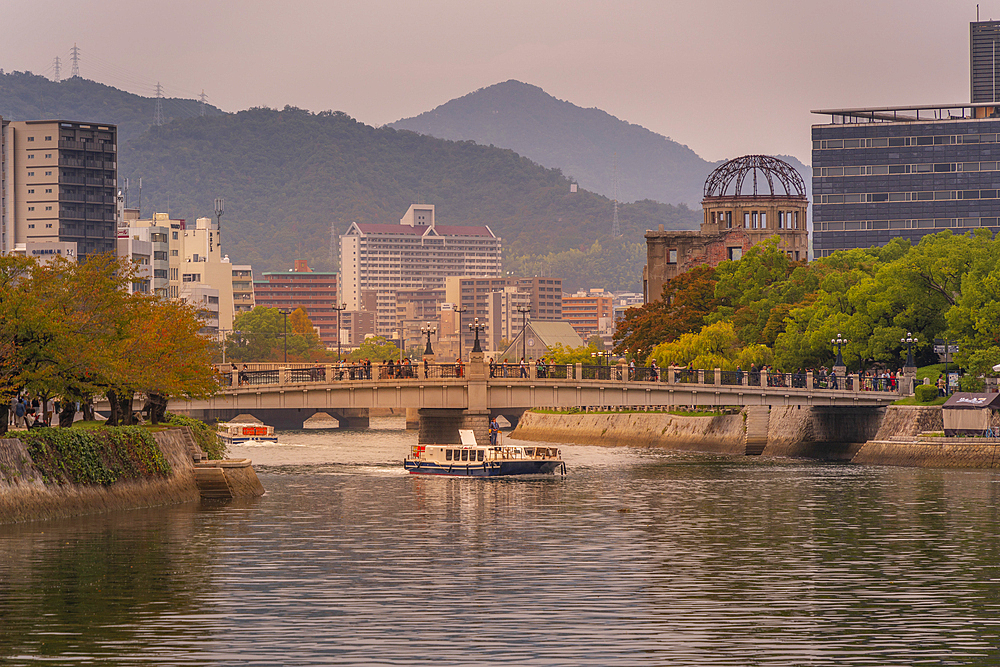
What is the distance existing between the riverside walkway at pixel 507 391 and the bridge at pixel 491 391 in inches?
2.7

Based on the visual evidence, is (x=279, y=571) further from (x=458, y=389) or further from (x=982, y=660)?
(x=458, y=389)

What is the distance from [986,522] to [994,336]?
138 ft

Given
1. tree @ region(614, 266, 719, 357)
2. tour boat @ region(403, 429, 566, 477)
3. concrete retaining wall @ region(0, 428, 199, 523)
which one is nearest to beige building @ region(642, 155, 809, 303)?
tree @ region(614, 266, 719, 357)

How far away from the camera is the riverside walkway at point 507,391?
337 feet

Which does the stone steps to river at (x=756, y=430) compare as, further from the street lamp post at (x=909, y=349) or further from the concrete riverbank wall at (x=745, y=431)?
the street lamp post at (x=909, y=349)

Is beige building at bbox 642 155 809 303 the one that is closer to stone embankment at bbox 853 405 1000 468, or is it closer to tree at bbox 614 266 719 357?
tree at bbox 614 266 719 357

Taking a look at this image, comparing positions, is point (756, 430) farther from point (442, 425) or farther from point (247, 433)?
point (247, 433)

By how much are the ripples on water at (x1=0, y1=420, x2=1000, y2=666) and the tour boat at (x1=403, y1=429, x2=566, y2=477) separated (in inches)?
550

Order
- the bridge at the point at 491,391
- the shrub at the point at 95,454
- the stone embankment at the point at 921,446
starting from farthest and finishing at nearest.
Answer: the bridge at the point at 491,391
the stone embankment at the point at 921,446
the shrub at the point at 95,454

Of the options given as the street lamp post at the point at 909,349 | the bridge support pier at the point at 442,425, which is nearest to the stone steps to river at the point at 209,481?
the bridge support pier at the point at 442,425

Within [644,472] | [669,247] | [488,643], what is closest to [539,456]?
[644,472]

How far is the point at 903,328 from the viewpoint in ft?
362

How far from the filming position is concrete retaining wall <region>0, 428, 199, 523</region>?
5509 centimetres

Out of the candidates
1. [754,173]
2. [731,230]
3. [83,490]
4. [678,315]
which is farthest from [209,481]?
[731,230]
